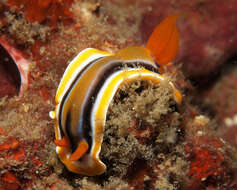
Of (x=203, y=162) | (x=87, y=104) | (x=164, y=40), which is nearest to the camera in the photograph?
(x=87, y=104)

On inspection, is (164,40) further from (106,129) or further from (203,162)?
(203,162)

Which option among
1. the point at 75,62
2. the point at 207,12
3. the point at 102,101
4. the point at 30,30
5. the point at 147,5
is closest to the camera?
the point at 102,101

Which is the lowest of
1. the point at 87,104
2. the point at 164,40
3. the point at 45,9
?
the point at 87,104

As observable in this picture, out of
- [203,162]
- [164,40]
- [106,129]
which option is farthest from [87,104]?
[203,162]

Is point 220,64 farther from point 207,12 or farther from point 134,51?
point 134,51

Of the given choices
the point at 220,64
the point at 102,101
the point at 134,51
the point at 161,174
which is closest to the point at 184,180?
the point at 161,174

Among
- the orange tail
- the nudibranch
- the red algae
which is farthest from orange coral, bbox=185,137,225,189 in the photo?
the orange tail
